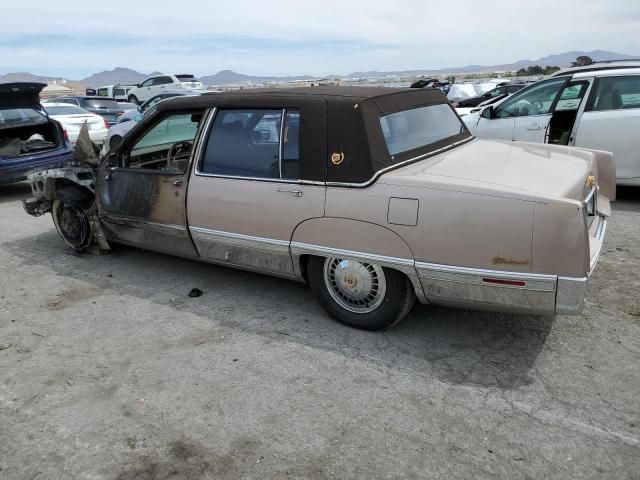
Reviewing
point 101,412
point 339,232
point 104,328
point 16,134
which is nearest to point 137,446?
point 101,412

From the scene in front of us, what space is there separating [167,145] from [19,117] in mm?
5483

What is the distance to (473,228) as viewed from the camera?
2.93 metres

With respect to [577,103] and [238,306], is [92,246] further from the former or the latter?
[577,103]

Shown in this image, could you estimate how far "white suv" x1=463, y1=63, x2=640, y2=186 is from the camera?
6.43m

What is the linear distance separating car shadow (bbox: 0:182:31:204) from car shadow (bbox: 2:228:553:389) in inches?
164

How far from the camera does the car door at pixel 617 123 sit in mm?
6395

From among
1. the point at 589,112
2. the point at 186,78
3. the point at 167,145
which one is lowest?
the point at 167,145

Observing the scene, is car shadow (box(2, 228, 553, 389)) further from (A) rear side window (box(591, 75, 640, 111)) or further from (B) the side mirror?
(B) the side mirror

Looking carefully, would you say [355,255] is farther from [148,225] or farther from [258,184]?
[148,225]

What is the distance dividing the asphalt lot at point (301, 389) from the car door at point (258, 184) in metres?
0.50

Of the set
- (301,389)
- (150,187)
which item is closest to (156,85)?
(150,187)

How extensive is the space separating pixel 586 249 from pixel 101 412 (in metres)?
2.78

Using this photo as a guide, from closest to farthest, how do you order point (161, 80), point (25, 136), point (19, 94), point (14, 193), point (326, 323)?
1. point (326, 323)
2. point (19, 94)
3. point (14, 193)
4. point (25, 136)
5. point (161, 80)

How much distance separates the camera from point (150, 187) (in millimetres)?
4395
